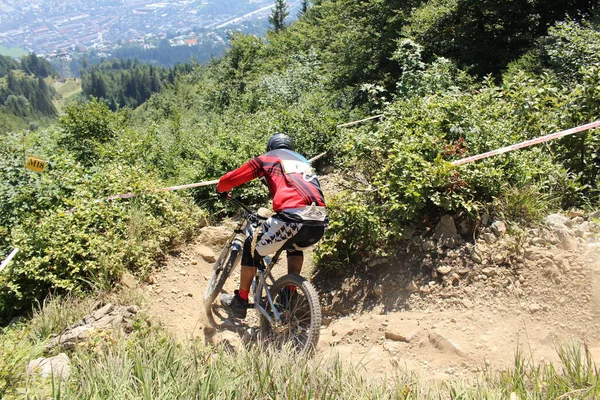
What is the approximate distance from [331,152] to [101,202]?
4.49 meters

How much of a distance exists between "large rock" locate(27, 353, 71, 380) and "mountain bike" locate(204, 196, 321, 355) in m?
1.62

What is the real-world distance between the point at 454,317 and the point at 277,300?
1704 mm

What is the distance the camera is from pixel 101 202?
5914 millimetres

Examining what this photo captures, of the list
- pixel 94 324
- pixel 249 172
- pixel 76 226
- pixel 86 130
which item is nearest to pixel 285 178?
pixel 249 172

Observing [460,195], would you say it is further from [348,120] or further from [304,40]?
[304,40]

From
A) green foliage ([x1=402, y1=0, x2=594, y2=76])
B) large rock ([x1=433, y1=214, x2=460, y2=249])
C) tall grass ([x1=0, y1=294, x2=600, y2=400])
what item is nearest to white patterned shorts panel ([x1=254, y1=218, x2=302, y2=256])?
tall grass ([x1=0, y1=294, x2=600, y2=400])

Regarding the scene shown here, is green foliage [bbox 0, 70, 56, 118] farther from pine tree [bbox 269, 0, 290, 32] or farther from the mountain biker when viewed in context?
the mountain biker

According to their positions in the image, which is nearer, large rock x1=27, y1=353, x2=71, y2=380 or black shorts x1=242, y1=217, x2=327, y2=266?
large rock x1=27, y1=353, x2=71, y2=380

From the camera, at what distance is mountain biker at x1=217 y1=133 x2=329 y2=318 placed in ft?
13.3

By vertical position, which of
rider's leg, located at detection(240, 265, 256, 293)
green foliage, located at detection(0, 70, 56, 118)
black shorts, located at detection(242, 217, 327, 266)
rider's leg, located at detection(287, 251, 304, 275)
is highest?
black shorts, located at detection(242, 217, 327, 266)

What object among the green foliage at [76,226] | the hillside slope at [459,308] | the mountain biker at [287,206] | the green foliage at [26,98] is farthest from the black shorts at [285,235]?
the green foliage at [26,98]

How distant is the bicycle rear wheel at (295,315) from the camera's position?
3.88 metres

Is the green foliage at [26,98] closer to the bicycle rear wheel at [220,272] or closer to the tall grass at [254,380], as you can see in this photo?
the bicycle rear wheel at [220,272]

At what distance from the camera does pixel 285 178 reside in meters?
4.19
